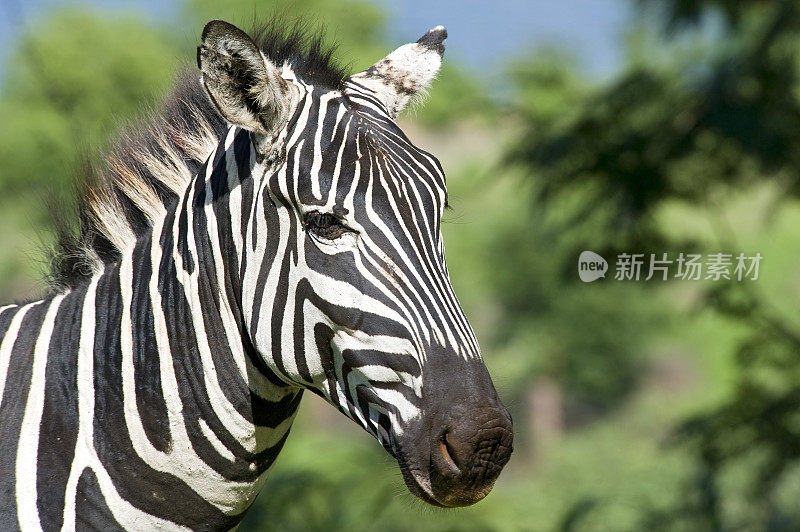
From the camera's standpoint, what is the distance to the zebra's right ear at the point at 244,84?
6.98 ft

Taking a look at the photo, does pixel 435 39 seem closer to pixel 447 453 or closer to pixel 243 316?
pixel 243 316

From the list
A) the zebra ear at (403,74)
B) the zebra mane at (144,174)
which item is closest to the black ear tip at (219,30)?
the zebra mane at (144,174)

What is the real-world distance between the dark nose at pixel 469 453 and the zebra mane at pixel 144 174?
128cm

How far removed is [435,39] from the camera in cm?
280

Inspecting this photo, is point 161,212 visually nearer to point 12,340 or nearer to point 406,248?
point 12,340

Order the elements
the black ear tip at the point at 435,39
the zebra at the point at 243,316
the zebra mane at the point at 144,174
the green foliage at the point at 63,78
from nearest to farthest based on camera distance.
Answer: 1. the zebra at the point at 243,316
2. the zebra mane at the point at 144,174
3. the black ear tip at the point at 435,39
4. the green foliage at the point at 63,78

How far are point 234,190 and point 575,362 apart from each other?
2173cm

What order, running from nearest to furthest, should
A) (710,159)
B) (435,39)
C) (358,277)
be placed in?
1. (358,277)
2. (435,39)
3. (710,159)

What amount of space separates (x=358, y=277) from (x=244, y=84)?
2.20 feet

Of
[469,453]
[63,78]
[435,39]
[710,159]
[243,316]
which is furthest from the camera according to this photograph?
[63,78]

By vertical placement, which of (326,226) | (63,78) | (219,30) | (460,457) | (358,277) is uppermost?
(63,78)

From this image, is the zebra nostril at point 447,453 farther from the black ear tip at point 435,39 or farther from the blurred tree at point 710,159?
the blurred tree at point 710,159

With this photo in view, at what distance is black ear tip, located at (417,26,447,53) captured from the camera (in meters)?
2.77

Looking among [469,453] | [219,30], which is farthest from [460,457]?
[219,30]
